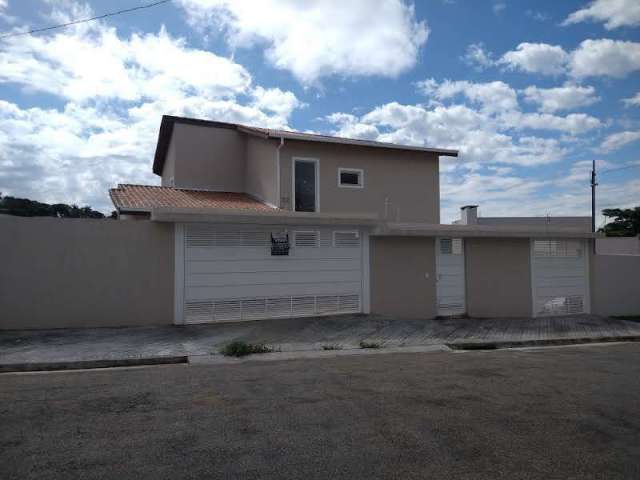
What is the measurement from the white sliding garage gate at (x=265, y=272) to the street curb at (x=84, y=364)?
248cm

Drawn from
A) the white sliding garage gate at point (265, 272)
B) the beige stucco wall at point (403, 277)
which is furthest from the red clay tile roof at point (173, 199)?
the beige stucco wall at point (403, 277)

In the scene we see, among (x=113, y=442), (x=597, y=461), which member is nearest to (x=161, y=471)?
(x=113, y=442)

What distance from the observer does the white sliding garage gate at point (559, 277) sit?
14.8m

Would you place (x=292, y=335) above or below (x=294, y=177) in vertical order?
below

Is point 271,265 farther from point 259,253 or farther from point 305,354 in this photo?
point 305,354

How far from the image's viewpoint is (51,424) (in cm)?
481

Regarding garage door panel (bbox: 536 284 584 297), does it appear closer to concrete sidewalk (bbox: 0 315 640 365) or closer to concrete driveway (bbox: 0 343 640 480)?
concrete sidewalk (bbox: 0 315 640 365)

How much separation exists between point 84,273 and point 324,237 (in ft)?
17.8

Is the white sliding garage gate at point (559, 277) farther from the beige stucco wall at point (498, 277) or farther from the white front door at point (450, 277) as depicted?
the white front door at point (450, 277)

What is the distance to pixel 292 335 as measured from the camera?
408 inches

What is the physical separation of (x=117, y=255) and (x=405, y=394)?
6.81m

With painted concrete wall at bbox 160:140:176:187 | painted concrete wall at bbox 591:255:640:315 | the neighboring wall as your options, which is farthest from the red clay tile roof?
the neighboring wall

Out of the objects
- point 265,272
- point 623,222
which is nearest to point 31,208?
point 265,272

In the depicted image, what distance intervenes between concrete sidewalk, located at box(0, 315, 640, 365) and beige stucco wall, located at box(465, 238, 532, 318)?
1.79 ft
